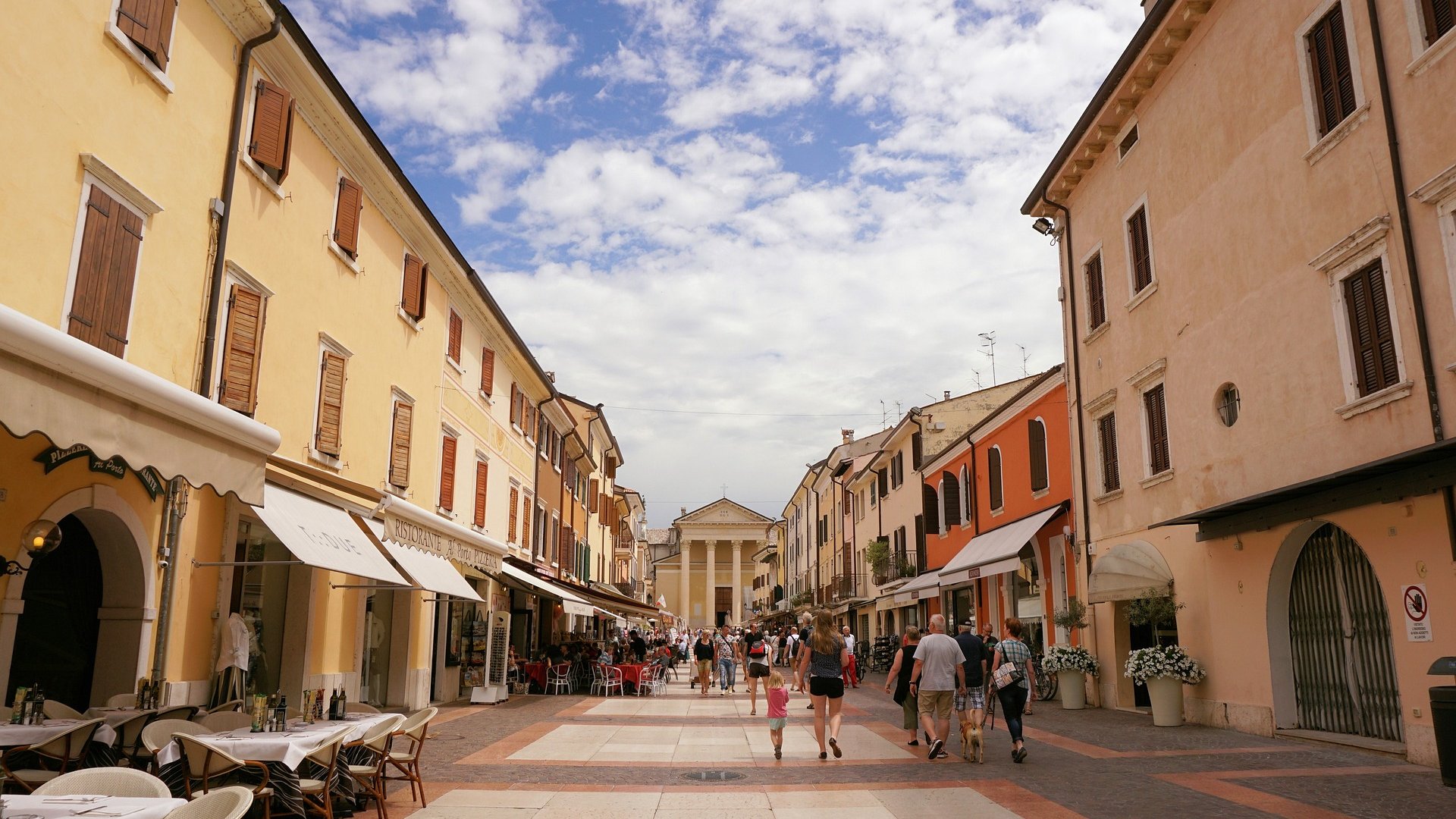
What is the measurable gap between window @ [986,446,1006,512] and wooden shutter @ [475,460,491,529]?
12.0m

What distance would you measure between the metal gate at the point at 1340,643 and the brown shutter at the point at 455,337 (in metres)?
14.5

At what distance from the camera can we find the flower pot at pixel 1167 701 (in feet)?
43.7

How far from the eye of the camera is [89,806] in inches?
180

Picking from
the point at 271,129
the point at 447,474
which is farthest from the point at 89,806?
the point at 447,474

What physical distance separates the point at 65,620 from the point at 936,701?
343 inches

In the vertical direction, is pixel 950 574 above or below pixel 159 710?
above

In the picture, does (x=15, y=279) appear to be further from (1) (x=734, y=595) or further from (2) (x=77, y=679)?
(1) (x=734, y=595)

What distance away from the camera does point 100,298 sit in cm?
844

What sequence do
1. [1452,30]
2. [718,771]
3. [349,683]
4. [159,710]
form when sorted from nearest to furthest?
[159,710] < [1452,30] < [718,771] < [349,683]

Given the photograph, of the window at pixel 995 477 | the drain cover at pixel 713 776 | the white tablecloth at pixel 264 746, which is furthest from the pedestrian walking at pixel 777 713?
the window at pixel 995 477

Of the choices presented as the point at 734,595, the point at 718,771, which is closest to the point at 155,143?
the point at 718,771

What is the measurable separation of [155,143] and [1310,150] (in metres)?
11.9

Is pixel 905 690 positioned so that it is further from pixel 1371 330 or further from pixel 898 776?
pixel 1371 330

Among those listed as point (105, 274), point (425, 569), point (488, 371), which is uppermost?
point (488, 371)
